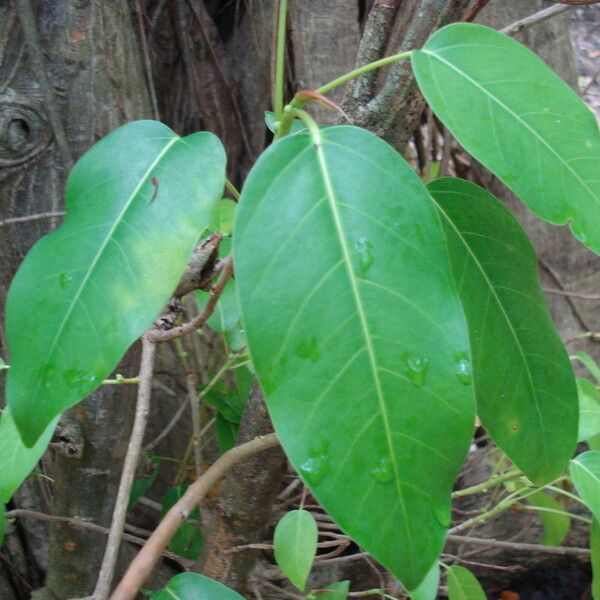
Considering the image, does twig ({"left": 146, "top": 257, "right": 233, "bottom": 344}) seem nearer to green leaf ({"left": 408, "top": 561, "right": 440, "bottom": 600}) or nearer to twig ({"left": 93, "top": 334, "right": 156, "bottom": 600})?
twig ({"left": 93, "top": 334, "right": 156, "bottom": 600})

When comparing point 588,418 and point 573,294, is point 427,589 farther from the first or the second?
point 573,294

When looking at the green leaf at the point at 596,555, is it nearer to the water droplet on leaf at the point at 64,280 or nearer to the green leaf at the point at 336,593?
the green leaf at the point at 336,593

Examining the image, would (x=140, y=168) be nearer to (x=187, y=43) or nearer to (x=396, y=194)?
(x=396, y=194)

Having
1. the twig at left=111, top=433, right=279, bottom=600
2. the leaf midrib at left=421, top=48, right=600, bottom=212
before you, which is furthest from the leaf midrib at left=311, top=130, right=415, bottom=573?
the twig at left=111, top=433, right=279, bottom=600

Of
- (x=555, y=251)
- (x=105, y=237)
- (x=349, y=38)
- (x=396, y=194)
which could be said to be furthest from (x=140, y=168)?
(x=555, y=251)

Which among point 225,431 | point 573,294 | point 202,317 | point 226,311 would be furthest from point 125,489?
point 573,294

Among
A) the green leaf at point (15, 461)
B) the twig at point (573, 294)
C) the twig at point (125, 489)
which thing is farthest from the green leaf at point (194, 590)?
the twig at point (573, 294)
